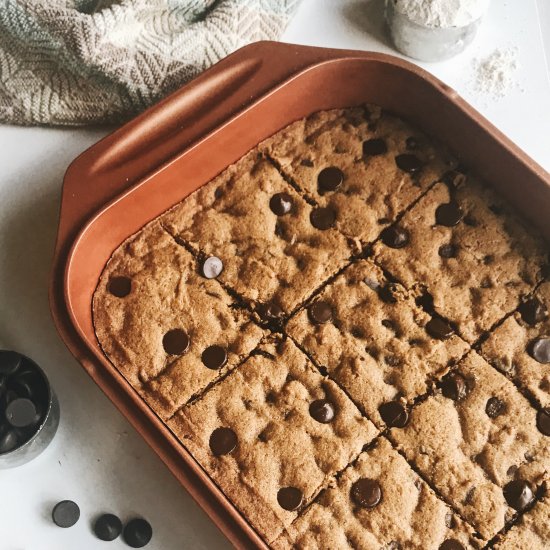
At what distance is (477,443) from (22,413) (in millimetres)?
1009

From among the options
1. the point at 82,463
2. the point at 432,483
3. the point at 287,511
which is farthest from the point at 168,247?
the point at 432,483

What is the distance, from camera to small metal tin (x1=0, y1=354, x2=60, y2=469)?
1.68m

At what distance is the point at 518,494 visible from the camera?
167 centimetres

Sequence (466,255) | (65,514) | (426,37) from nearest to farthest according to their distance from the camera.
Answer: (65,514), (466,255), (426,37)

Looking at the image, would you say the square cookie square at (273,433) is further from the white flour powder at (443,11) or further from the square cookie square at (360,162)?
the white flour powder at (443,11)

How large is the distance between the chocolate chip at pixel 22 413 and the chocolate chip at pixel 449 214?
1044 millimetres

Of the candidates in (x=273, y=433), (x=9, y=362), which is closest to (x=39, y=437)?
(x=9, y=362)

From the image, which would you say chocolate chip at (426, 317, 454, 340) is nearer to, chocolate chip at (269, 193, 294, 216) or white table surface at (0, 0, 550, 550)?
chocolate chip at (269, 193, 294, 216)

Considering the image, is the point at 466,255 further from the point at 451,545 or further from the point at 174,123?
the point at 174,123

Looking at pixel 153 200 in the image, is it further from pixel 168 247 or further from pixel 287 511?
pixel 287 511

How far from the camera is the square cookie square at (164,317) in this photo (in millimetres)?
1768

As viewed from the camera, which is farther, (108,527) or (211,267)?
(211,267)

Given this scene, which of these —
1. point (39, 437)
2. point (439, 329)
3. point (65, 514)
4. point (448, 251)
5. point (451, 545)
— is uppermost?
point (448, 251)

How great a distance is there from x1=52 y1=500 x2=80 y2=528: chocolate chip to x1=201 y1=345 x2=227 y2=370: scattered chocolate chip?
442mm
